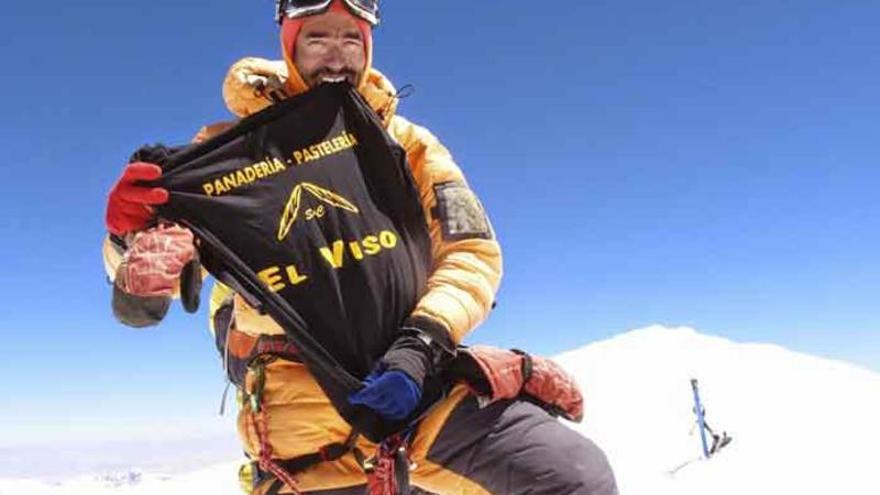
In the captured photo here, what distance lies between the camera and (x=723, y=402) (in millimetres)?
15898

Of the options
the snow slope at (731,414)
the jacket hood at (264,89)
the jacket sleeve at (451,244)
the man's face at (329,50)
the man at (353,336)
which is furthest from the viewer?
the snow slope at (731,414)

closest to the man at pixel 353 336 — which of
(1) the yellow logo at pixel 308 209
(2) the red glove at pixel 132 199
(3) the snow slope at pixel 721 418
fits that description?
(2) the red glove at pixel 132 199

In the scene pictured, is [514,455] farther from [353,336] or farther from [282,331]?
[282,331]

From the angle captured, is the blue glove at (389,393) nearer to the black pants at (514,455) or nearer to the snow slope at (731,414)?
the black pants at (514,455)

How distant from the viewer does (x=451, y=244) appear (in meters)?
3.36

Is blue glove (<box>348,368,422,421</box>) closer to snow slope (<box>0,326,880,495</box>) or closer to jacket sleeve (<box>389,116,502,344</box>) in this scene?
jacket sleeve (<box>389,116,502,344</box>)

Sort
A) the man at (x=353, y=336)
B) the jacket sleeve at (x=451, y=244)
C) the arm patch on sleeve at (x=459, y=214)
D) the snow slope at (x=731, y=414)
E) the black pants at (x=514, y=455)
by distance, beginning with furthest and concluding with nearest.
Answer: the snow slope at (x=731, y=414)
the arm patch on sleeve at (x=459, y=214)
the jacket sleeve at (x=451, y=244)
the black pants at (x=514, y=455)
the man at (x=353, y=336)

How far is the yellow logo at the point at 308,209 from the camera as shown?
3.20m

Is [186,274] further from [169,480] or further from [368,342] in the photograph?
[169,480]

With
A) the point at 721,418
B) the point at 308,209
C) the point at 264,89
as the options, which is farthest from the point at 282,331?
the point at 721,418

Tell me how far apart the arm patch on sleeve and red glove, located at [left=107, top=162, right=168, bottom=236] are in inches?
43.2

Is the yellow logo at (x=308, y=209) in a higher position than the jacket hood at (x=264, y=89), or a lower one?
lower

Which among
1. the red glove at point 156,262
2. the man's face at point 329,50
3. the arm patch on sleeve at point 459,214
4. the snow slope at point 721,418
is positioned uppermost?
the man's face at point 329,50

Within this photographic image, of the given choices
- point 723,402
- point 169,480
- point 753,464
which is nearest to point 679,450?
point 723,402
